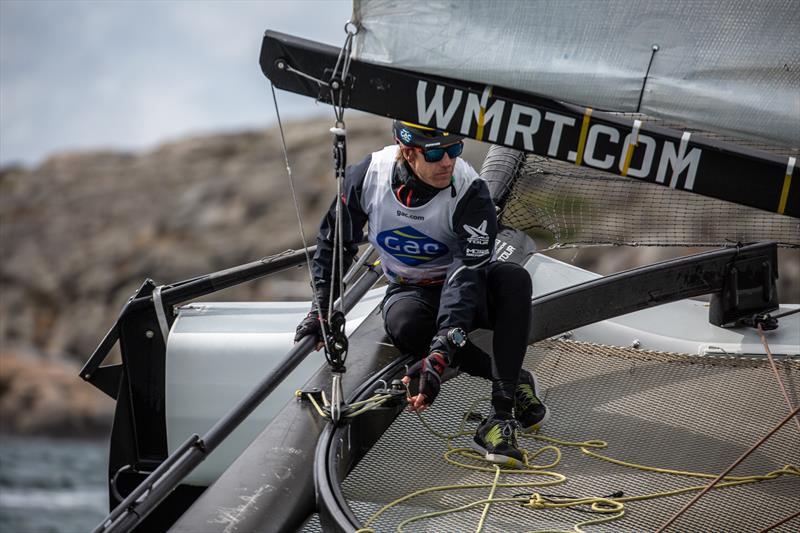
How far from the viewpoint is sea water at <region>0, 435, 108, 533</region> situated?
11.8m

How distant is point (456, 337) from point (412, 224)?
0.40 meters

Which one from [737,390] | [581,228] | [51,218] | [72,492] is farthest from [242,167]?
[737,390]

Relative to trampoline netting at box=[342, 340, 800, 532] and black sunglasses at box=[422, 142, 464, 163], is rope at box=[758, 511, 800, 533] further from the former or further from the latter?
black sunglasses at box=[422, 142, 464, 163]

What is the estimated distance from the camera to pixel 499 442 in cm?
290

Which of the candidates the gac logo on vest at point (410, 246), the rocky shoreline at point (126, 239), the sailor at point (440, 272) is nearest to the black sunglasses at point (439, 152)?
the sailor at point (440, 272)

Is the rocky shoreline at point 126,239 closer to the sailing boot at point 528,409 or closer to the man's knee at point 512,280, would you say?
the sailing boot at point 528,409

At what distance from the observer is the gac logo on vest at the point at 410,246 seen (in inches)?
122

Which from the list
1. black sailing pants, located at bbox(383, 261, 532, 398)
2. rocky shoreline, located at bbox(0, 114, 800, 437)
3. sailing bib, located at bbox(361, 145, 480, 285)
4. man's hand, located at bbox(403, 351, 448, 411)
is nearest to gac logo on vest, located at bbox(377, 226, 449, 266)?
sailing bib, located at bbox(361, 145, 480, 285)

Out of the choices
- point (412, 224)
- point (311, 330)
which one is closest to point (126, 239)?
point (311, 330)

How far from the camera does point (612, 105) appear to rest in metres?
2.33

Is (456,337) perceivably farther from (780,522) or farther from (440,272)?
(780,522)

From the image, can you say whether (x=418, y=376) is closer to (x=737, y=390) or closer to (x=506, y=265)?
(x=506, y=265)

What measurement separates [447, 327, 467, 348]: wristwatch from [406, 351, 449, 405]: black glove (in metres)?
0.05

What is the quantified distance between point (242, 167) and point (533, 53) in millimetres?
18468
